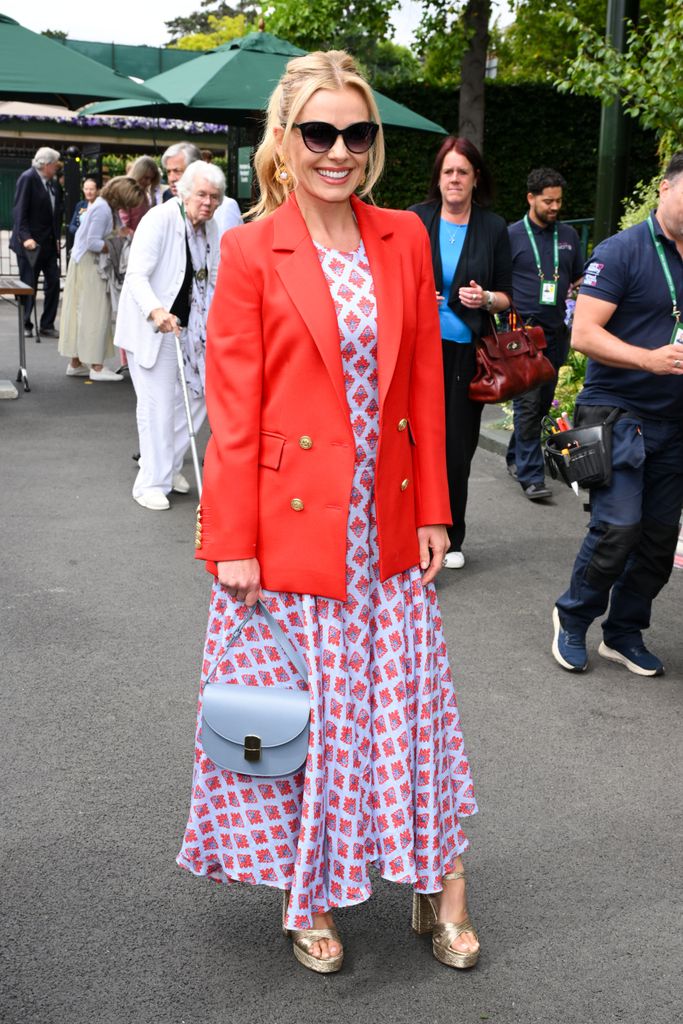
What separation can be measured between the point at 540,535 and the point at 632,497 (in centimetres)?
279

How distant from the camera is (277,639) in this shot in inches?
122

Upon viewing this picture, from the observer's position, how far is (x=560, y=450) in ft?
16.7

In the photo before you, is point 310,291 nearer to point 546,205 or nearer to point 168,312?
point 168,312

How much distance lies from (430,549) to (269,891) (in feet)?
3.76

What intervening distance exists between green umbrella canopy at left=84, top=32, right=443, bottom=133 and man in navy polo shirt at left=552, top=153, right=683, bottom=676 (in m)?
7.53

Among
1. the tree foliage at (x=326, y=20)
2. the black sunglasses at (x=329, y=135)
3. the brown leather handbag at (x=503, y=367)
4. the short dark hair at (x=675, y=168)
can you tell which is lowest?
the brown leather handbag at (x=503, y=367)

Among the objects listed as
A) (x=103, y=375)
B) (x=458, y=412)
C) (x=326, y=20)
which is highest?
(x=326, y=20)

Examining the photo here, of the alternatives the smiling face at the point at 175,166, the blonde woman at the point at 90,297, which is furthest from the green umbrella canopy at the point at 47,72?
the smiling face at the point at 175,166

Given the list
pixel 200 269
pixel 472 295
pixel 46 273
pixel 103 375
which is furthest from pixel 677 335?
pixel 46 273

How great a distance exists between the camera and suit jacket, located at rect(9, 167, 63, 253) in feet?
52.7

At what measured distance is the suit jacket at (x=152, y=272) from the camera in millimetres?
7863

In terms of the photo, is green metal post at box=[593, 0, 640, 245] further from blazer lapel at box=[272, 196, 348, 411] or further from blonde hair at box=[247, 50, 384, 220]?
blazer lapel at box=[272, 196, 348, 411]

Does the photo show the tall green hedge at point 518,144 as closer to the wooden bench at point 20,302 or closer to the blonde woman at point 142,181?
the blonde woman at point 142,181

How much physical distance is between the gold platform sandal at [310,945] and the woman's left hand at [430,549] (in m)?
0.88
